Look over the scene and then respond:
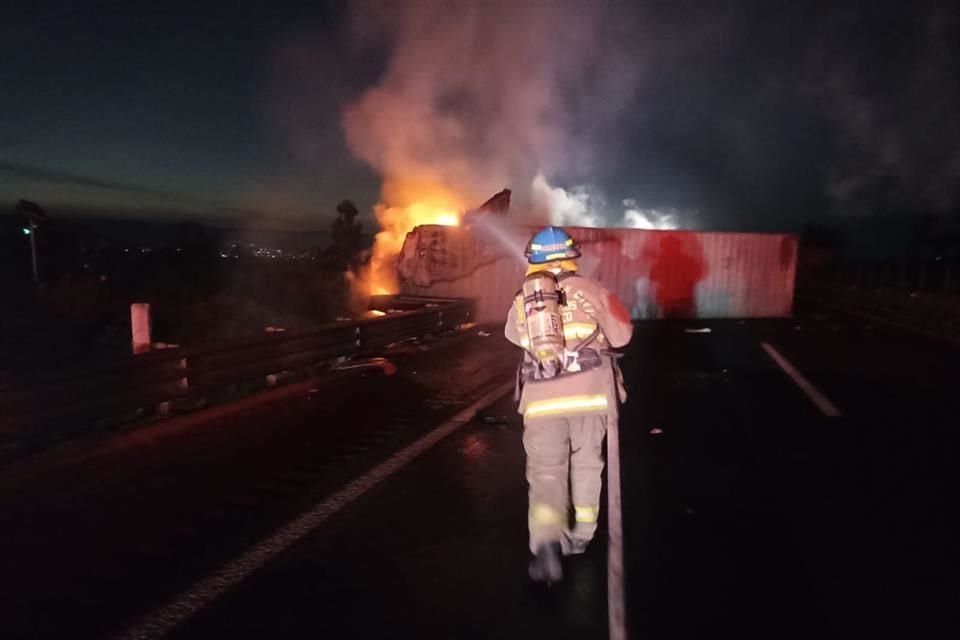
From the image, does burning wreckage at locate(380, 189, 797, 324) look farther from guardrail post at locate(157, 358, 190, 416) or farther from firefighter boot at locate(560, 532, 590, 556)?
firefighter boot at locate(560, 532, 590, 556)

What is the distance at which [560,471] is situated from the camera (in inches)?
163

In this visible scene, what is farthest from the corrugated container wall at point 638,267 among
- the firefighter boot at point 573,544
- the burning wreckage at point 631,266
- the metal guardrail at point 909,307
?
the firefighter boot at point 573,544

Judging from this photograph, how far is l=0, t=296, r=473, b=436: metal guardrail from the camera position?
616cm

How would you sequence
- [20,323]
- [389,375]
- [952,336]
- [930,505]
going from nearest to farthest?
[930,505] < [389,375] < [952,336] < [20,323]

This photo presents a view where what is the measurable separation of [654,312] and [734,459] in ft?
51.2

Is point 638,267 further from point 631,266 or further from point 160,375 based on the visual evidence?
point 160,375

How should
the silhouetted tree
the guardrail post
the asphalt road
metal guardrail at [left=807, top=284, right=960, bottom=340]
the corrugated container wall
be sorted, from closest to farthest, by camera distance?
the asphalt road → the guardrail post → metal guardrail at [left=807, top=284, right=960, bottom=340] → the corrugated container wall → the silhouetted tree

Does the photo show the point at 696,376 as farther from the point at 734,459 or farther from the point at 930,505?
the point at 930,505

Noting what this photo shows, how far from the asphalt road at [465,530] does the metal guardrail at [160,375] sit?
45 cm

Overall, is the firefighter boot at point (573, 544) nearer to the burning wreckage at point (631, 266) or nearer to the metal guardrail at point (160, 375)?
the metal guardrail at point (160, 375)

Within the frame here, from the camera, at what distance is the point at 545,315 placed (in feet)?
13.1

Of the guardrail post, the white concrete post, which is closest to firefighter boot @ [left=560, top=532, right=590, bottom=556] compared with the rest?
the guardrail post

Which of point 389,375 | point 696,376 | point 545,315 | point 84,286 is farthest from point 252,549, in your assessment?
point 84,286

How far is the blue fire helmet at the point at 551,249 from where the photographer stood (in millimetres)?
4227
